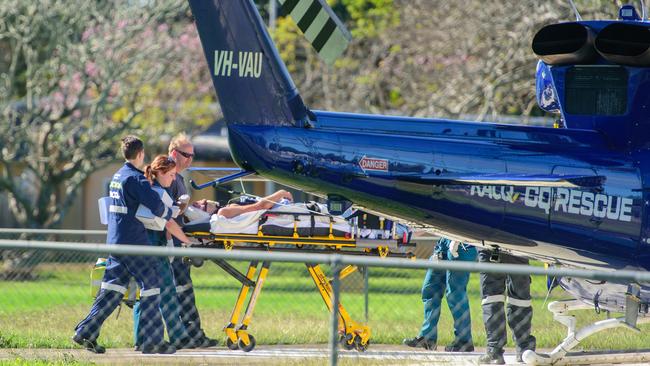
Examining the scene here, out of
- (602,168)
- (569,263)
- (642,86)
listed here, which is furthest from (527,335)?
(642,86)

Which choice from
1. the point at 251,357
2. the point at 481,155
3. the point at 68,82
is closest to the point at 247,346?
the point at 251,357

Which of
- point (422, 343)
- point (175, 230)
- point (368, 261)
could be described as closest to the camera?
point (368, 261)

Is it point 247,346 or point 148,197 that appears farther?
point 247,346

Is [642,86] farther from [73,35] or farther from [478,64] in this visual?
[73,35]

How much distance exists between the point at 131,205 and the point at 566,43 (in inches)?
152

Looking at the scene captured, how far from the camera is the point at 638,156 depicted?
966 centimetres

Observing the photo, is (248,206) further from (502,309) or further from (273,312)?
(273,312)

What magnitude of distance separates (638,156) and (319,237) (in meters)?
2.86

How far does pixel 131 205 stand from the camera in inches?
400

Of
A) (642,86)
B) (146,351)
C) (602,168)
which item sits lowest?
(146,351)

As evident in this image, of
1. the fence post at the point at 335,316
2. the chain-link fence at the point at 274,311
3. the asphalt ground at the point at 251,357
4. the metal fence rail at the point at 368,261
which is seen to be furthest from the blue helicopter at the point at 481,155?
the fence post at the point at 335,316

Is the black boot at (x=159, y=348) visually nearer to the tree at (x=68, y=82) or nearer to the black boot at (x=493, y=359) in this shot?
the black boot at (x=493, y=359)

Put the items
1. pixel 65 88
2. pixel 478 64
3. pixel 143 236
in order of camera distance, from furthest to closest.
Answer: pixel 65 88 < pixel 478 64 < pixel 143 236

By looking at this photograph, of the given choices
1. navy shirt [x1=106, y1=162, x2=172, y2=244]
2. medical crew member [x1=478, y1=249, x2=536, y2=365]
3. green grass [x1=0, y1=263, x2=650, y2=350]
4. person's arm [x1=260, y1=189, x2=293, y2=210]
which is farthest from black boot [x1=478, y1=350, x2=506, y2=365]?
navy shirt [x1=106, y1=162, x2=172, y2=244]
